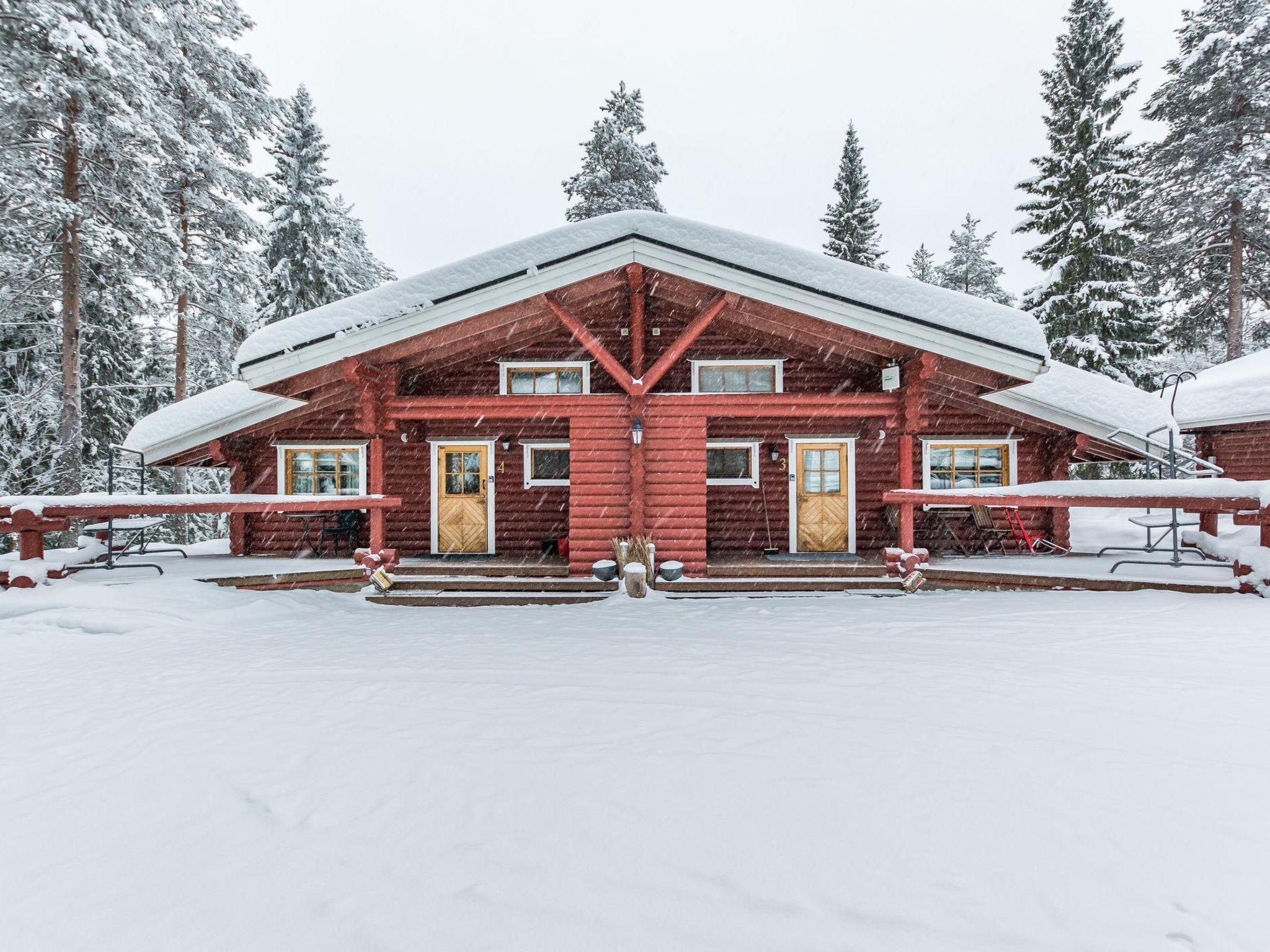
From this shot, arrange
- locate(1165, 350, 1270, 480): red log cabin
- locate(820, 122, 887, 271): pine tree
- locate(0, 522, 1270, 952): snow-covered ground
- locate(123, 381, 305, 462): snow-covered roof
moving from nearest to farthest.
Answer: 1. locate(0, 522, 1270, 952): snow-covered ground
2. locate(123, 381, 305, 462): snow-covered roof
3. locate(1165, 350, 1270, 480): red log cabin
4. locate(820, 122, 887, 271): pine tree

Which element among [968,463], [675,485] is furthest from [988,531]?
[675,485]

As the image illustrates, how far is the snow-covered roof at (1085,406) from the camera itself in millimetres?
8047

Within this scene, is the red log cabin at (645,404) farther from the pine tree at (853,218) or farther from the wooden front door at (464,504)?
the pine tree at (853,218)

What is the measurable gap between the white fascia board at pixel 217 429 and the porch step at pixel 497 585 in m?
3.64

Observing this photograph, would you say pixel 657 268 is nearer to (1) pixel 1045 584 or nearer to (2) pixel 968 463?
(1) pixel 1045 584

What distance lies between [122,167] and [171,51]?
104 inches

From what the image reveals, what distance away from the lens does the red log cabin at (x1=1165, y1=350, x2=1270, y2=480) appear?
1052 cm

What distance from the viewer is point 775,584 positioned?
6957 millimetres

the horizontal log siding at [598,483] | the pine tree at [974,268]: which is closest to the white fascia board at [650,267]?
the horizontal log siding at [598,483]

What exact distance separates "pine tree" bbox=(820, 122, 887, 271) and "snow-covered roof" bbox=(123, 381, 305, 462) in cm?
1871

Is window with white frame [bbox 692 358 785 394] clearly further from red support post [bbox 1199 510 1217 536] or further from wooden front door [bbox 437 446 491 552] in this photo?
red support post [bbox 1199 510 1217 536]

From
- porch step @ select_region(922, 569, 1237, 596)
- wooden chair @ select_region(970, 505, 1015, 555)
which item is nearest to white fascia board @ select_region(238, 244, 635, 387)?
porch step @ select_region(922, 569, 1237, 596)

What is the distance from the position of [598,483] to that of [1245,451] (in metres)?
12.6

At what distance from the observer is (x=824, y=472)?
9.23 metres
